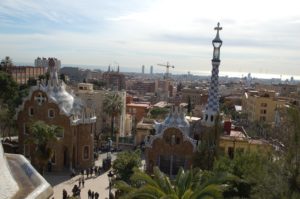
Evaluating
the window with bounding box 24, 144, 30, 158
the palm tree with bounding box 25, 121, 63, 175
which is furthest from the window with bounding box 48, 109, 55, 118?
the palm tree with bounding box 25, 121, 63, 175

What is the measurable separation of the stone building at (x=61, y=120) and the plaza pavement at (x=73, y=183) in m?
1.86

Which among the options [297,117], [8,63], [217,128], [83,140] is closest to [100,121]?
[83,140]

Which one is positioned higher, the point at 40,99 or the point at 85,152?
the point at 40,99

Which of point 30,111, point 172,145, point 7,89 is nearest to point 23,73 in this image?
point 7,89

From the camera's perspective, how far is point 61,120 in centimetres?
3566

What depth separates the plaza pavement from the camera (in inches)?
1117

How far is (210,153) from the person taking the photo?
25.9 m

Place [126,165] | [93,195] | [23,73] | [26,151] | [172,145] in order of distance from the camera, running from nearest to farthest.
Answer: [126,165], [93,195], [172,145], [26,151], [23,73]

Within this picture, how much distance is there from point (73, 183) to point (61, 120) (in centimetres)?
662

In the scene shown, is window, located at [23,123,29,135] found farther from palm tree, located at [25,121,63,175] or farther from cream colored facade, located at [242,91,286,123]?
cream colored facade, located at [242,91,286,123]

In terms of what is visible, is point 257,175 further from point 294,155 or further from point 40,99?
point 40,99

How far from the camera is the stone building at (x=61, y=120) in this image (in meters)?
35.5

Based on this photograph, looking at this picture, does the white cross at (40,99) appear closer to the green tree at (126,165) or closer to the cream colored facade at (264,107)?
the green tree at (126,165)

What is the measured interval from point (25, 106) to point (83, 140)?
230 inches
